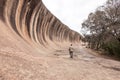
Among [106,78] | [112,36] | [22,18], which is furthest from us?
[112,36]

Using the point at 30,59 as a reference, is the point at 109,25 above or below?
above

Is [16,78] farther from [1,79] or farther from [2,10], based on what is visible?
[2,10]

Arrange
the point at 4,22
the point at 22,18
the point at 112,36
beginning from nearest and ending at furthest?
1. the point at 4,22
2. the point at 22,18
3. the point at 112,36

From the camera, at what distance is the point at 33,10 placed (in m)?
27.6

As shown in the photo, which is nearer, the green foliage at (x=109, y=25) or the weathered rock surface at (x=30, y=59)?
the weathered rock surface at (x=30, y=59)

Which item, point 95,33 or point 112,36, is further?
point 95,33

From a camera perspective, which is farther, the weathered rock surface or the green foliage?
the green foliage

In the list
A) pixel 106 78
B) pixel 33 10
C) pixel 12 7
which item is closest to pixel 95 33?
pixel 33 10

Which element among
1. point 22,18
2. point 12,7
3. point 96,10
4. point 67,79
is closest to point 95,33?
point 96,10

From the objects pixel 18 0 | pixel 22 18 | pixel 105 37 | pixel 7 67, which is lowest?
pixel 7 67

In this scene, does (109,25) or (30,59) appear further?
(109,25)

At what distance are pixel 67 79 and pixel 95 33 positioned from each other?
2229 centimetres

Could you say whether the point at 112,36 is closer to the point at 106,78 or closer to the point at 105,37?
the point at 105,37

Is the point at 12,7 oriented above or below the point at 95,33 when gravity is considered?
above
